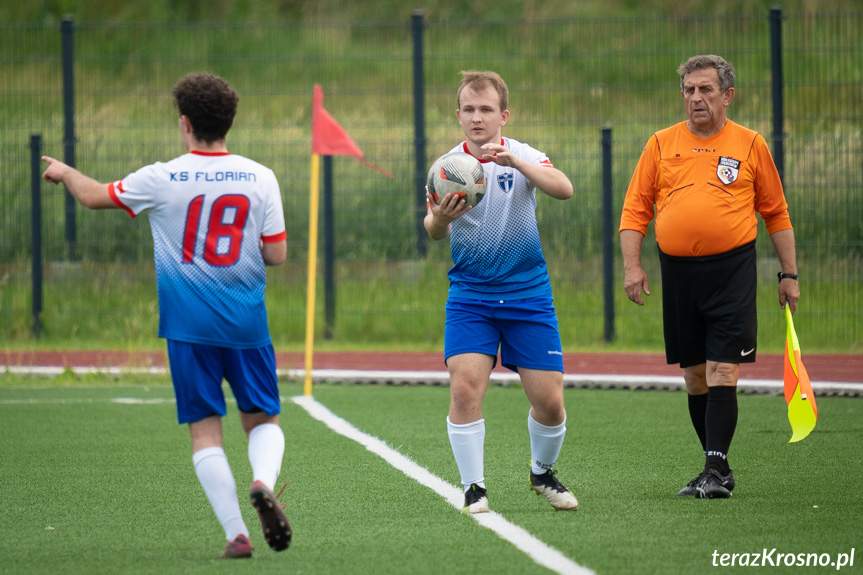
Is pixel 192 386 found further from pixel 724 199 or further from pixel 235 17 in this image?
pixel 235 17

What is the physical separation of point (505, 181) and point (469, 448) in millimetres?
1262

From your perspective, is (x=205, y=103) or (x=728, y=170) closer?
(x=205, y=103)

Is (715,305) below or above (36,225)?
below

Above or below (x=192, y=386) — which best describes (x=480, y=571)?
below

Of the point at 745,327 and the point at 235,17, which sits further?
the point at 235,17

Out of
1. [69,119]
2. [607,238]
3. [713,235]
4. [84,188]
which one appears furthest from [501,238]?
[69,119]

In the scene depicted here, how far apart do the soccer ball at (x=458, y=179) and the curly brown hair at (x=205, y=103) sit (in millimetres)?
1082

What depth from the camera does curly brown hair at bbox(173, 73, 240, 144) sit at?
4469 millimetres

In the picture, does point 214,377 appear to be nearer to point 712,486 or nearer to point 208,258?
point 208,258

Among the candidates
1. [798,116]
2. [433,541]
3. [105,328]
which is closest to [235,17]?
[105,328]

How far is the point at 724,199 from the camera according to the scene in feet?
19.4

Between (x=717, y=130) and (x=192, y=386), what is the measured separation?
3.09 meters

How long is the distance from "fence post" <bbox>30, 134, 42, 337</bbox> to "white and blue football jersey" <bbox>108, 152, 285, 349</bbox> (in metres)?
9.76

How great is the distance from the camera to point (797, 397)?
5.93 m
